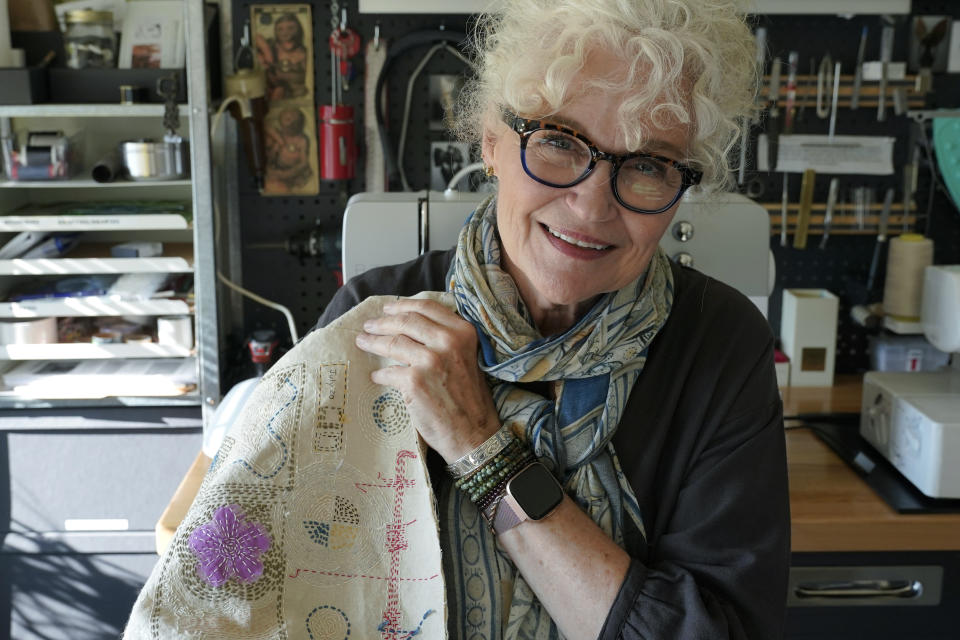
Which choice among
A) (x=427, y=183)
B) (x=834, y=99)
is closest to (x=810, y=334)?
(x=834, y=99)

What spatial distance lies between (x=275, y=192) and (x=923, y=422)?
157cm

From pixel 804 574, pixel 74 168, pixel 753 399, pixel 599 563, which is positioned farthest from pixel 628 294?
pixel 74 168

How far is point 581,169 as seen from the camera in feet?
3.55

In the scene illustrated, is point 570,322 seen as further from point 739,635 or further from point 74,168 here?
point 74,168

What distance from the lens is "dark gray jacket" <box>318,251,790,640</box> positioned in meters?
1.11

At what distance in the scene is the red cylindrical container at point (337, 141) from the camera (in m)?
2.24

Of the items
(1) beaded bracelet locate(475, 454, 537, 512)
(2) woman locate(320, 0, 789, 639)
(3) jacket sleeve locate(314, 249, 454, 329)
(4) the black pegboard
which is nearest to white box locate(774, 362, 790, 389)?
(4) the black pegboard

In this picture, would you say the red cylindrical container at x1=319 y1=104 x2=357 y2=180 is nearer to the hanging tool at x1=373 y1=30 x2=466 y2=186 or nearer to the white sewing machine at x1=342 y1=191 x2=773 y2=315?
the hanging tool at x1=373 y1=30 x2=466 y2=186

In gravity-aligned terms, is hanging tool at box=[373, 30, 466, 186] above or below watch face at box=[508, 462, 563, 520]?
above

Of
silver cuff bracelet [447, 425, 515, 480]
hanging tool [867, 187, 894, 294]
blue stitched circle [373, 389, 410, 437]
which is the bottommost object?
silver cuff bracelet [447, 425, 515, 480]

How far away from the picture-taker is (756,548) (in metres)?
1.13

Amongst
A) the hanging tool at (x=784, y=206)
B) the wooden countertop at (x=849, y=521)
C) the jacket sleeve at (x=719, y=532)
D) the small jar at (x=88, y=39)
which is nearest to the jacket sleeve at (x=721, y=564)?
the jacket sleeve at (x=719, y=532)

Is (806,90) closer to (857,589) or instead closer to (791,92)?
(791,92)

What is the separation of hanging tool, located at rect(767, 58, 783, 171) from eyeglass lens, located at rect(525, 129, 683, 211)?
1283mm
